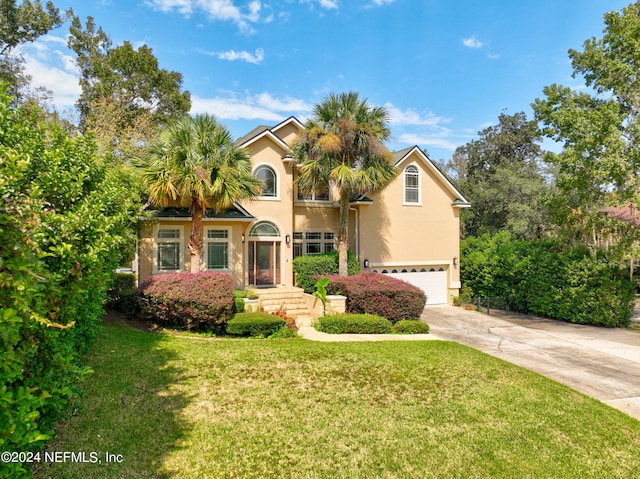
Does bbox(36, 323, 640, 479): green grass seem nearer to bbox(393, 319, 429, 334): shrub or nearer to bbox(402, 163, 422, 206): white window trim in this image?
bbox(393, 319, 429, 334): shrub

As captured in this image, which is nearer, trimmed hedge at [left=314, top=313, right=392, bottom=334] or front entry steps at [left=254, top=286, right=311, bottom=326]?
trimmed hedge at [left=314, top=313, right=392, bottom=334]

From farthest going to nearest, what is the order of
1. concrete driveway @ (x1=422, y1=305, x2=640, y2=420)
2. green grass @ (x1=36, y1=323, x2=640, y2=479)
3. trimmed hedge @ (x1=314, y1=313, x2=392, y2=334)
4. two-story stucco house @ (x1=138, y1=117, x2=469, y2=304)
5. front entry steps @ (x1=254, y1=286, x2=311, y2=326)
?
two-story stucco house @ (x1=138, y1=117, x2=469, y2=304) → front entry steps @ (x1=254, y1=286, x2=311, y2=326) → trimmed hedge @ (x1=314, y1=313, x2=392, y2=334) → concrete driveway @ (x1=422, y1=305, x2=640, y2=420) → green grass @ (x1=36, y1=323, x2=640, y2=479)

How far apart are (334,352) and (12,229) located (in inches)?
349

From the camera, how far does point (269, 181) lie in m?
20.2

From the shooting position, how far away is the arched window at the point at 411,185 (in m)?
22.7

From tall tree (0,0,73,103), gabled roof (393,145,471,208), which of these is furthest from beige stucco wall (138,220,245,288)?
tall tree (0,0,73,103)

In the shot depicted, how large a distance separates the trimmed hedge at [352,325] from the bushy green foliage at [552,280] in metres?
10.4

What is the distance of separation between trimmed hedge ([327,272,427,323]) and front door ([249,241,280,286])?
5313 mm

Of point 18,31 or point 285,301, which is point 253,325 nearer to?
point 285,301

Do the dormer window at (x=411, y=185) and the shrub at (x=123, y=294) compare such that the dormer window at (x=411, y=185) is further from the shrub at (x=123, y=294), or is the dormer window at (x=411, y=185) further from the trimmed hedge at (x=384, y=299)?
the shrub at (x=123, y=294)

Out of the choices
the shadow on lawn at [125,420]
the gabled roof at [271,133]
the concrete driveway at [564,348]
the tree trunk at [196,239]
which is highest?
the gabled roof at [271,133]

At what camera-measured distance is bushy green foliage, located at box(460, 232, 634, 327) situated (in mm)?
16969

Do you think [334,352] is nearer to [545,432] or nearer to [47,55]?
[545,432]

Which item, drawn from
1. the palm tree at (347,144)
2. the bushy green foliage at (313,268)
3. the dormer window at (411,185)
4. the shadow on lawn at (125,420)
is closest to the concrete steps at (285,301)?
the bushy green foliage at (313,268)
